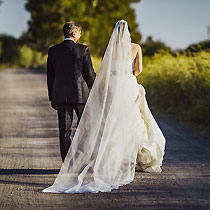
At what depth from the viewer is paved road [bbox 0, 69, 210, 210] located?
5836 millimetres

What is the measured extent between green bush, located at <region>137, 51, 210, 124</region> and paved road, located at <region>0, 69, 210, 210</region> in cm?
114

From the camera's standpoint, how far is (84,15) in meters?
47.6

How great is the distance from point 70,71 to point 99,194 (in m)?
1.82

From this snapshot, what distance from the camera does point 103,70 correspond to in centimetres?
739

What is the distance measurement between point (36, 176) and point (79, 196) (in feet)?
4.15

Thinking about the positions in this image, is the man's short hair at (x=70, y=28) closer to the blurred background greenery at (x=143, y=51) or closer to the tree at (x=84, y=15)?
the blurred background greenery at (x=143, y=51)

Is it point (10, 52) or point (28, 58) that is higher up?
point (10, 52)

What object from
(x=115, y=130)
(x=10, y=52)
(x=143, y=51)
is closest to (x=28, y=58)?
(x=10, y=52)

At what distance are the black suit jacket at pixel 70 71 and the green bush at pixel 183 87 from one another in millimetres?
6110

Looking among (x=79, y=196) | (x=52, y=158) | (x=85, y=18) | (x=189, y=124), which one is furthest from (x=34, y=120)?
(x=85, y=18)

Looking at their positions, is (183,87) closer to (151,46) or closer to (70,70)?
(70,70)

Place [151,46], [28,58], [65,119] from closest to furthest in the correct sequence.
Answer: [65,119] < [151,46] < [28,58]

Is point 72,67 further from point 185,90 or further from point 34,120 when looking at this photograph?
point 185,90

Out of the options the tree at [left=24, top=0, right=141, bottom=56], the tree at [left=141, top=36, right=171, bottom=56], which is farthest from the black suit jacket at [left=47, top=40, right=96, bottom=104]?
the tree at [left=141, top=36, right=171, bottom=56]
